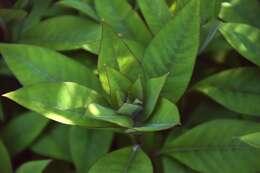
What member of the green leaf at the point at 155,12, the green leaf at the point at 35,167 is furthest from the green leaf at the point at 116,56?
the green leaf at the point at 35,167

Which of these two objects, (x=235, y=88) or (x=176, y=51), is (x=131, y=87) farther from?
(x=235, y=88)

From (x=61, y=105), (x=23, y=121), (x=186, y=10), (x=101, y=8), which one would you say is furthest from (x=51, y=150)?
(x=186, y=10)

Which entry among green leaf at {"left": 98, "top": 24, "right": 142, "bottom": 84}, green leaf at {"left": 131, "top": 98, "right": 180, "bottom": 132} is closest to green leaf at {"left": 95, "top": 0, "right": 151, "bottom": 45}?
green leaf at {"left": 98, "top": 24, "right": 142, "bottom": 84}

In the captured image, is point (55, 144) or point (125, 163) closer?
point (125, 163)

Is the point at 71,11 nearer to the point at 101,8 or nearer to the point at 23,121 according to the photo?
the point at 101,8

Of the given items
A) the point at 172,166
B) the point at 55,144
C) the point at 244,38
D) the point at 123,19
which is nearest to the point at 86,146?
the point at 55,144

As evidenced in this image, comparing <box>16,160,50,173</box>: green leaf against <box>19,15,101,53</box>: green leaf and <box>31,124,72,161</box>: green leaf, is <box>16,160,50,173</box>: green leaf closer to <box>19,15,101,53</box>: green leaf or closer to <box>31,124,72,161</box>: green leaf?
<box>31,124,72,161</box>: green leaf
